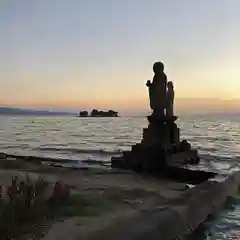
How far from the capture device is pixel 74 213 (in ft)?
27.1

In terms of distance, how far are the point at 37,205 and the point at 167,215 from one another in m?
2.24

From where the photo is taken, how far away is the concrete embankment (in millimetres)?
6082

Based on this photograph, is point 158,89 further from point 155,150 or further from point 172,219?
point 172,219

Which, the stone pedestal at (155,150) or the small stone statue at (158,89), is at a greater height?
the small stone statue at (158,89)

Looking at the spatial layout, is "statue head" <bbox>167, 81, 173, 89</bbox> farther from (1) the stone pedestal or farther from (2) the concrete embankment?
(2) the concrete embankment

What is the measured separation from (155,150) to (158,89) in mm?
2495

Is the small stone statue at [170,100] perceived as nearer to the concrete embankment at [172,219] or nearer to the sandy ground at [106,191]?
the sandy ground at [106,191]

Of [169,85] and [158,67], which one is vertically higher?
[158,67]

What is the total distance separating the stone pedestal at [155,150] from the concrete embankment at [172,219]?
5236mm

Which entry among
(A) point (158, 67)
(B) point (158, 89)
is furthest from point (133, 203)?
(A) point (158, 67)

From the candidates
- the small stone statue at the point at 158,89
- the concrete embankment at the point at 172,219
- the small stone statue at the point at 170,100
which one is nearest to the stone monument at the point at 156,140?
the small stone statue at the point at 158,89

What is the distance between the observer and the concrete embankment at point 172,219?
6.08m

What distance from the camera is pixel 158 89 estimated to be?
16812 millimetres

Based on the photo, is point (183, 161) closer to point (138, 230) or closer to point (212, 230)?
point (212, 230)
